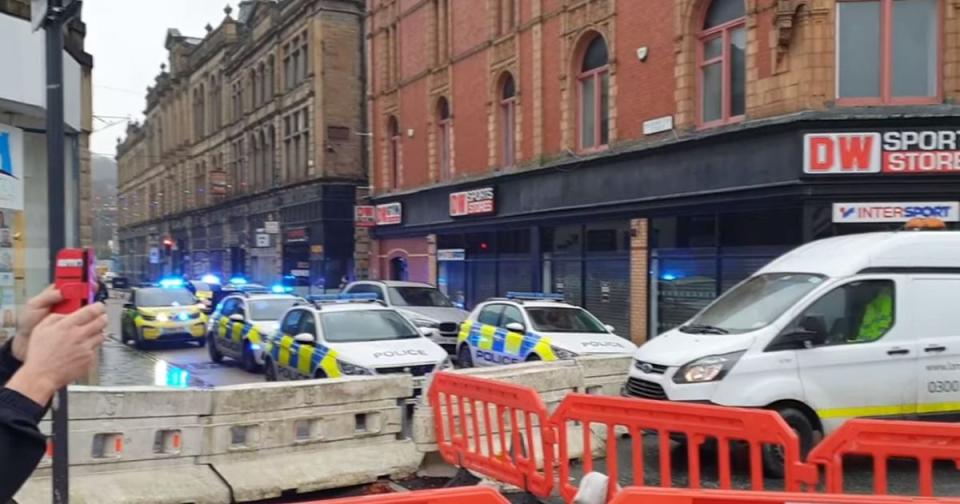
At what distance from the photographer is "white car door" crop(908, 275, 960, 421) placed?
7770 mm

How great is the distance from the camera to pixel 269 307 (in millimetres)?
16906

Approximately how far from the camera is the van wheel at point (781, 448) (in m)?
7.22

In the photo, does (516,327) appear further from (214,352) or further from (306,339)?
(214,352)

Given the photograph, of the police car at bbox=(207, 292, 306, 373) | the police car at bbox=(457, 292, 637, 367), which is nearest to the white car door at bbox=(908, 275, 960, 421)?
the police car at bbox=(457, 292, 637, 367)

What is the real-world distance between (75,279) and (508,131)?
22399 millimetres

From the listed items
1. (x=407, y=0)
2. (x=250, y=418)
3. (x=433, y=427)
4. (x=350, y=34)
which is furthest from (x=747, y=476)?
(x=350, y=34)

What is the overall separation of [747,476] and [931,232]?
10.2ft

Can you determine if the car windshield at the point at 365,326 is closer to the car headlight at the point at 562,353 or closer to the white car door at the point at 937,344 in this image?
the car headlight at the point at 562,353

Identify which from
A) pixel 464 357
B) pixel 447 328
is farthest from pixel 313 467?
pixel 447 328

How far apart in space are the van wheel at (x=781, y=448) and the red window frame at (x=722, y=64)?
9.93m

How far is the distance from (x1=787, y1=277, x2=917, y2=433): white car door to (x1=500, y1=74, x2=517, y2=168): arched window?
1695cm

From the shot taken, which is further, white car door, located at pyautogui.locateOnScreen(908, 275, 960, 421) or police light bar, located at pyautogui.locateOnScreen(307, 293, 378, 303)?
police light bar, located at pyautogui.locateOnScreen(307, 293, 378, 303)

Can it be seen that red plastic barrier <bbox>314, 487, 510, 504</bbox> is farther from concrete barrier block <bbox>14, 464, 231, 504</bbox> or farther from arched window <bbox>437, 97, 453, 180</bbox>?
arched window <bbox>437, 97, 453, 180</bbox>

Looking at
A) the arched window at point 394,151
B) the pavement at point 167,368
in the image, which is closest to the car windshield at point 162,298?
the pavement at point 167,368
